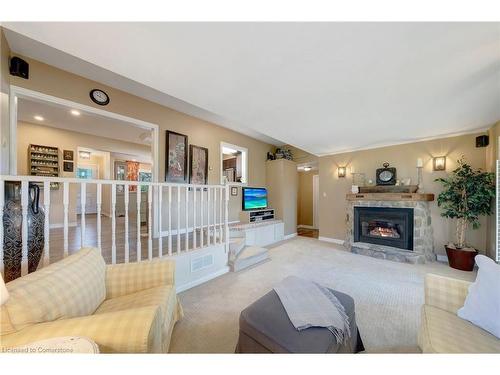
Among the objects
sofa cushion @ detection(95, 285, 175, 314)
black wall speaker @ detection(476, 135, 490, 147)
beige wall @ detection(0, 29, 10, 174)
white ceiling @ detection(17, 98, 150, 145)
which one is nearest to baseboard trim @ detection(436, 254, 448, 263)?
black wall speaker @ detection(476, 135, 490, 147)

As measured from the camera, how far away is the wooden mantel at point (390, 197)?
11.0 feet

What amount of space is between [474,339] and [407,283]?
178 cm

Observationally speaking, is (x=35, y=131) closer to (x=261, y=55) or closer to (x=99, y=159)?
(x=99, y=159)

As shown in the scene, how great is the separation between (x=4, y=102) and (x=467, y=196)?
19.6 feet

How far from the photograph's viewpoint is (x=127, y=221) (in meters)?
2.02

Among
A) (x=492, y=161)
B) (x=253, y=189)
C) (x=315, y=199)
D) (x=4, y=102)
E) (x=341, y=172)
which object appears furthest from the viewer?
(x=315, y=199)

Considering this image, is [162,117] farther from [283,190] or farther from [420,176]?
[420,176]

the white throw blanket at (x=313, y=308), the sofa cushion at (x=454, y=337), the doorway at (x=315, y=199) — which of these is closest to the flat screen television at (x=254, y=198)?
the doorway at (x=315, y=199)

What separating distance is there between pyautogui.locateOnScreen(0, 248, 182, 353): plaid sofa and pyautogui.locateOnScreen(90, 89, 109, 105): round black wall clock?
99.6 inches

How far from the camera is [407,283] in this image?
8.19 ft

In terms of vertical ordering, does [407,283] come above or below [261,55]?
below

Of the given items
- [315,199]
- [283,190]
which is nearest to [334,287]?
[283,190]

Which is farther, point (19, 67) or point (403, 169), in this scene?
point (403, 169)
